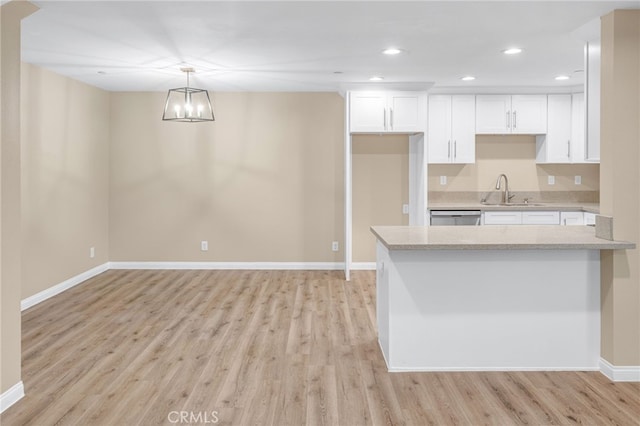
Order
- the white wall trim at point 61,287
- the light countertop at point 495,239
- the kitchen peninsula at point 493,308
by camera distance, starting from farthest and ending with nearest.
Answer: the white wall trim at point 61,287 < the kitchen peninsula at point 493,308 < the light countertop at point 495,239

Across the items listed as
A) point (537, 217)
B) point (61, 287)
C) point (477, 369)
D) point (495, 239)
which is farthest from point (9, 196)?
point (537, 217)

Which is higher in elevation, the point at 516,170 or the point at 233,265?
the point at 516,170

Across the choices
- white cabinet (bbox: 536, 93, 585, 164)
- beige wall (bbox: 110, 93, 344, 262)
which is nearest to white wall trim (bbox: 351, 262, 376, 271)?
beige wall (bbox: 110, 93, 344, 262)

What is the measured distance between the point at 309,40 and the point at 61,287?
387 cm

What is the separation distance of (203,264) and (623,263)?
5.14 meters

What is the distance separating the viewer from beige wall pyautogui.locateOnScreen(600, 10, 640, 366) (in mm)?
3203

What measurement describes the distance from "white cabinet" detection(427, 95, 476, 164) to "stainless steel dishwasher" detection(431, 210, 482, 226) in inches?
26.5

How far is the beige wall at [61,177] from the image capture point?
202 inches

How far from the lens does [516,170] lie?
22.4 ft

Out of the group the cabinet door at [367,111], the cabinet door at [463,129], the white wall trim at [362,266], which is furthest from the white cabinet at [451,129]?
the white wall trim at [362,266]

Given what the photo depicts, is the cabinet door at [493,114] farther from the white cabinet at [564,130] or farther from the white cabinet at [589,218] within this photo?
the white cabinet at [589,218]

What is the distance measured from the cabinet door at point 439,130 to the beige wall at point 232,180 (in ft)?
3.87

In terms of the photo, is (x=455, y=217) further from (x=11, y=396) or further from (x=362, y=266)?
(x=11, y=396)

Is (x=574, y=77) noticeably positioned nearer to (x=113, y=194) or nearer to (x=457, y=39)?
(x=457, y=39)
